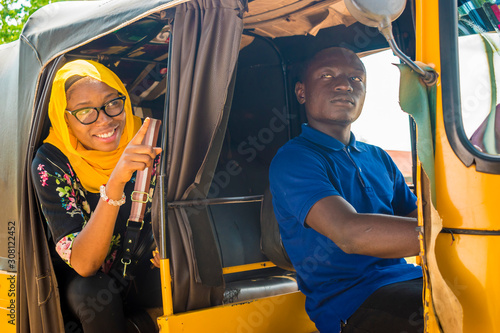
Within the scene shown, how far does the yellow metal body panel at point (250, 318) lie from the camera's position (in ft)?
6.69

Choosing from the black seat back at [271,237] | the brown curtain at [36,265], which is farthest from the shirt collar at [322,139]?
the brown curtain at [36,265]

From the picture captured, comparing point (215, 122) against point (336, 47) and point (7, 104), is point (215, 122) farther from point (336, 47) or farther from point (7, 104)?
point (7, 104)

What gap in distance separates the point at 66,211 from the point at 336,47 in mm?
1541

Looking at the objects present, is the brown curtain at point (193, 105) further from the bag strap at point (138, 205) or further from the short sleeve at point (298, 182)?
the short sleeve at point (298, 182)

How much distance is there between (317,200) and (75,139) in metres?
1.36

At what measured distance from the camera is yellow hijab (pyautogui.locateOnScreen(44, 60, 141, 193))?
99.5 inches

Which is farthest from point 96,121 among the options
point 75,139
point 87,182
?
point 87,182

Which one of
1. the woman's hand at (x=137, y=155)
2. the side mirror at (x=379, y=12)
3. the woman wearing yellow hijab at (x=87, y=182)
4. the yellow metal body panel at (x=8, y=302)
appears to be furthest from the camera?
the yellow metal body panel at (x=8, y=302)

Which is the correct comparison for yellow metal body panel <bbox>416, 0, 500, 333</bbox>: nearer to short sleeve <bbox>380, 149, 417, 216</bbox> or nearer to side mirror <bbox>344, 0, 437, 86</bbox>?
side mirror <bbox>344, 0, 437, 86</bbox>

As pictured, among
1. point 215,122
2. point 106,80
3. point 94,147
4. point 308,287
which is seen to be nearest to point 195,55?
point 215,122

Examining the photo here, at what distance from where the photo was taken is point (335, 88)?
252 centimetres

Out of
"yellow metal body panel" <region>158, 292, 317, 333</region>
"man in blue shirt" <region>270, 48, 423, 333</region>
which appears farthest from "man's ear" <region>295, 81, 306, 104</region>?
"yellow metal body panel" <region>158, 292, 317, 333</region>

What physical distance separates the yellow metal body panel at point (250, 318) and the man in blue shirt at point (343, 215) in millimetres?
233

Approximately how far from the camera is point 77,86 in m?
2.60
